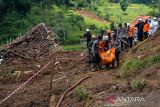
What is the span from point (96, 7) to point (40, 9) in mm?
20434

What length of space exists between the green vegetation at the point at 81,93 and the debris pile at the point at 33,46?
12.9 meters

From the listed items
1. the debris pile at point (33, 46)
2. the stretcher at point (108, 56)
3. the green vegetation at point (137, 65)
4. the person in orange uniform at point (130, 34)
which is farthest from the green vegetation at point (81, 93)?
the debris pile at point (33, 46)

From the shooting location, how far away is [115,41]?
18.2 m

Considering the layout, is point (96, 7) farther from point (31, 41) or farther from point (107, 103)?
point (107, 103)

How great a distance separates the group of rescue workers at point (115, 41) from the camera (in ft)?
56.8

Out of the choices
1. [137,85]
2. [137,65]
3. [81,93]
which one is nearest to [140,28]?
[137,65]

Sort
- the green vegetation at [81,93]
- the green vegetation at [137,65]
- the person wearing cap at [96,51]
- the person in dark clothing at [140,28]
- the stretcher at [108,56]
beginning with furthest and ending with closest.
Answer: the person in dark clothing at [140,28]
the person wearing cap at [96,51]
the stretcher at [108,56]
the green vegetation at [137,65]
the green vegetation at [81,93]

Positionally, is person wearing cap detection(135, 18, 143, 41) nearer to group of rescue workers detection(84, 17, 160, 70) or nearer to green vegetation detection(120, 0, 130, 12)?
group of rescue workers detection(84, 17, 160, 70)

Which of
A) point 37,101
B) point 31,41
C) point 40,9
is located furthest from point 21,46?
point 40,9

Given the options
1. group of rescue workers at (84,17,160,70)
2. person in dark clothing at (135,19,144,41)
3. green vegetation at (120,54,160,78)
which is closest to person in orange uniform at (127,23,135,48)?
group of rescue workers at (84,17,160,70)

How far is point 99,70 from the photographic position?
17.4 m

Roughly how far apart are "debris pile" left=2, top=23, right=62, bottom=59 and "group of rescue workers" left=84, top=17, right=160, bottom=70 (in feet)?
20.3

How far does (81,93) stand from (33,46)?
573 inches

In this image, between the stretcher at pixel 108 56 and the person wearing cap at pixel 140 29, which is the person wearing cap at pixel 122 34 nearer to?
the person wearing cap at pixel 140 29
